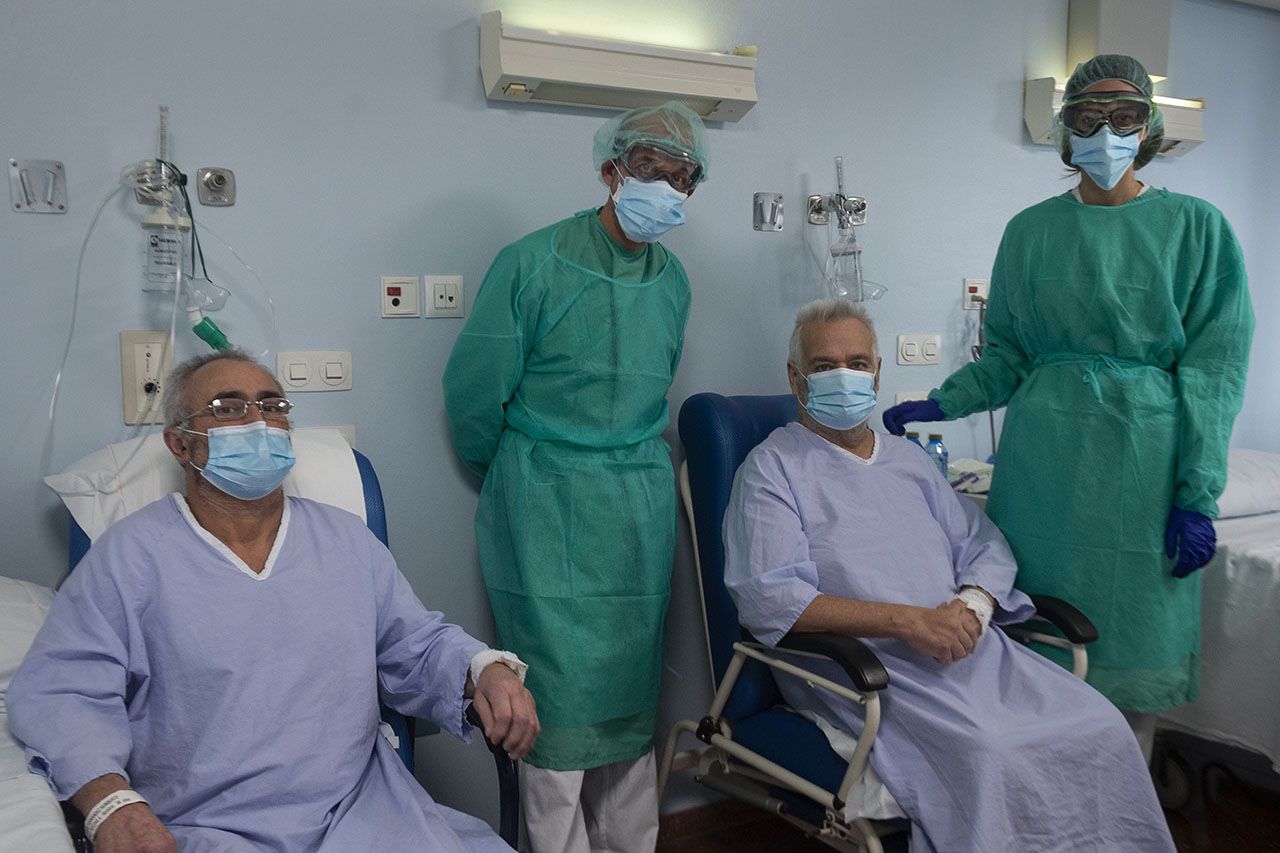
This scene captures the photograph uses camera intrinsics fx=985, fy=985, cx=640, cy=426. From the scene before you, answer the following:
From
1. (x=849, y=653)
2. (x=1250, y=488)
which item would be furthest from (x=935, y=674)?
(x=1250, y=488)

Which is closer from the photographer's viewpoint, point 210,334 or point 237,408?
point 237,408

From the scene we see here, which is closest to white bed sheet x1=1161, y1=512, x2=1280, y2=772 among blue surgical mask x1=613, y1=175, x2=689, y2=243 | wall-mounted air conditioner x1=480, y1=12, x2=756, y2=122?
blue surgical mask x1=613, y1=175, x2=689, y2=243

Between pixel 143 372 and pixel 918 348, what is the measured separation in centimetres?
201

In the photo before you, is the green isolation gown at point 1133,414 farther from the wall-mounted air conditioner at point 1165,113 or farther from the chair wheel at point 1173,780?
the wall-mounted air conditioner at point 1165,113

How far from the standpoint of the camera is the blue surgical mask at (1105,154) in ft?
6.34

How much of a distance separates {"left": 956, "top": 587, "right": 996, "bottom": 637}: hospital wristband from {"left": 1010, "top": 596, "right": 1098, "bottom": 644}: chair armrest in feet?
0.42

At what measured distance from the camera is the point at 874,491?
6.75ft

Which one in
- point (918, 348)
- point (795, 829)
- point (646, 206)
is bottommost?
point (795, 829)

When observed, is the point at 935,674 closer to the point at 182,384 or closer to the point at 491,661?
the point at 491,661

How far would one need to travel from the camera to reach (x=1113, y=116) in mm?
1950

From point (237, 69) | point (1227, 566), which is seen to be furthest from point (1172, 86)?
point (237, 69)

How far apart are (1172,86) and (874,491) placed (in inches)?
84.4

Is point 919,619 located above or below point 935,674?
above

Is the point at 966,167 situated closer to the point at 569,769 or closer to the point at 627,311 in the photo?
the point at 627,311
